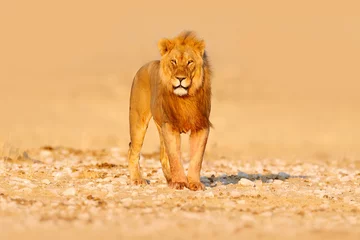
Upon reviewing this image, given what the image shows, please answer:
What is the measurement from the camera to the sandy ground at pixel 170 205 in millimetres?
7656

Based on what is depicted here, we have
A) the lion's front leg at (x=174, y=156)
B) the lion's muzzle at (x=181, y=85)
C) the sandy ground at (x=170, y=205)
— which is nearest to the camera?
the sandy ground at (x=170, y=205)

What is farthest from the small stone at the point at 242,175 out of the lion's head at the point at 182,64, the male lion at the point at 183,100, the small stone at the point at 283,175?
the lion's head at the point at 182,64

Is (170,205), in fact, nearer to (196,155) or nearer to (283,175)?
(196,155)

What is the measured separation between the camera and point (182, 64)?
37.7 feet

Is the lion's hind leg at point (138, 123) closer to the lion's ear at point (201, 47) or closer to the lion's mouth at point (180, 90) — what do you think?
the lion's ear at point (201, 47)

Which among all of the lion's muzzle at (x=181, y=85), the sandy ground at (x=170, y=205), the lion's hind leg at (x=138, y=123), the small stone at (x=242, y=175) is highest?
the lion's muzzle at (x=181, y=85)

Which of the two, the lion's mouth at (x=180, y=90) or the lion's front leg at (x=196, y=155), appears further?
the lion's front leg at (x=196, y=155)

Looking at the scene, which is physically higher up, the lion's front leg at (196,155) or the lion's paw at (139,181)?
the lion's front leg at (196,155)

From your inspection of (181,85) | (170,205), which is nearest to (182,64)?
(181,85)

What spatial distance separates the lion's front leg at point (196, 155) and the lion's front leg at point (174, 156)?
0.35 ft

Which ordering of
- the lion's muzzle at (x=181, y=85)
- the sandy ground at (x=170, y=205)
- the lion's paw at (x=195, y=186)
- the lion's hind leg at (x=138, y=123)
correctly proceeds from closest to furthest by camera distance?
1. the sandy ground at (x=170, y=205)
2. the lion's muzzle at (x=181, y=85)
3. the lion's paw at (x=195, y=186)
4. the lion's hind leg at (x=138, y=123)

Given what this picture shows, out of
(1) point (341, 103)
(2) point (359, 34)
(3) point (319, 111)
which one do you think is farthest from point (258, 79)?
(2) point (359, 34)

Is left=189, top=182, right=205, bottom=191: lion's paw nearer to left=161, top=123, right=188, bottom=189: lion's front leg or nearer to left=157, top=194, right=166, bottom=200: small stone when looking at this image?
left=161, top=123, right=188, bottom=189: lion's front leg

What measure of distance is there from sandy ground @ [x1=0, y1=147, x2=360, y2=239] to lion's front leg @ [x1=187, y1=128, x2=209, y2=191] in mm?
289
